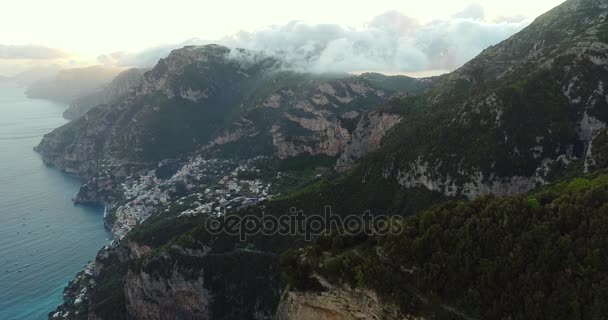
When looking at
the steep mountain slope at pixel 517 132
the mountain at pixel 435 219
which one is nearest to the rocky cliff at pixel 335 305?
the mountain at pixel 435 219

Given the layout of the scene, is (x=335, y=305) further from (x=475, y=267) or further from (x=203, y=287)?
(x=203, y=287)

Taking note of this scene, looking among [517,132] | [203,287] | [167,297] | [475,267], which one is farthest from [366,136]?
[475,267]

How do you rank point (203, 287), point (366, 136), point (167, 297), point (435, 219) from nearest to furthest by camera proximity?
1. point (435, 219)
2. point (203, 287)
3. point (167, 297)
4. point (366, 136)

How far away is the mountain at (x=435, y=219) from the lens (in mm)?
32719

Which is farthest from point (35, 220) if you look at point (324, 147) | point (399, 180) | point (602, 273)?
point (602, 273)

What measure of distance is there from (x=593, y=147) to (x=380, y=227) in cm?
5303

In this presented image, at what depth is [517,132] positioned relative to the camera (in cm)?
9819

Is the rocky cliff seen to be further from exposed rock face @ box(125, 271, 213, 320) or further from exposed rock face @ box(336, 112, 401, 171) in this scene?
exposed rock face @ box(336, 112, 401, 171)

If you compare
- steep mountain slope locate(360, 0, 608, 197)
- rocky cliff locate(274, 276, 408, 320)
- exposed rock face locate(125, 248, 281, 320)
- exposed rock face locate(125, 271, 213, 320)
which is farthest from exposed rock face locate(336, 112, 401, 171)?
rocky cliff locate(274, 276, 408, 320)

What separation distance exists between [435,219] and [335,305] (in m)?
12.0

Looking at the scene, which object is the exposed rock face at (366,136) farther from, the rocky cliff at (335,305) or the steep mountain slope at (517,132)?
the rocky cliff at (335,305)

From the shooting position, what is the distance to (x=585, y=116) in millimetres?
91125

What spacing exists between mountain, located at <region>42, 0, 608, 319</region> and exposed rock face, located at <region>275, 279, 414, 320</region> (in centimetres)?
12

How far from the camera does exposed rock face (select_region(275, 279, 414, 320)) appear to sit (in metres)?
35.0
